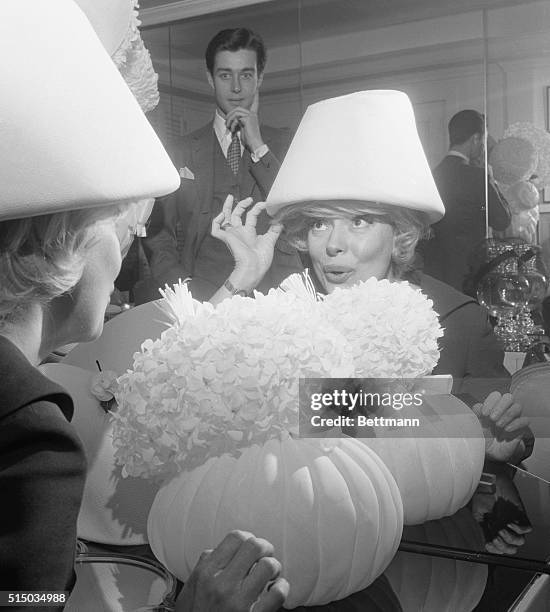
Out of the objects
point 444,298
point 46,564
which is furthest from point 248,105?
point 46,564

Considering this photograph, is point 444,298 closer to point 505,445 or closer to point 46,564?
point 505,445

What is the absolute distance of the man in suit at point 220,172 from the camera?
124cm

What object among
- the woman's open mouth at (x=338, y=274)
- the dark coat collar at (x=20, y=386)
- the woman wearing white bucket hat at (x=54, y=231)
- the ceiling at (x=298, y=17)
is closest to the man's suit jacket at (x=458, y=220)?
the woman's open mouth at (x=338, y=274)

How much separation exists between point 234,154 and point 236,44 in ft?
0.56

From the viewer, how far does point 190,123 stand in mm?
1274

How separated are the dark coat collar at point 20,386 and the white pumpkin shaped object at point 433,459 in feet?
1.64

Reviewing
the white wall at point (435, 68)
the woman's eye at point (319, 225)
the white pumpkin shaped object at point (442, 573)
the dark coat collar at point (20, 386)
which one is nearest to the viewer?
the dark coat collar at point (20, 386)

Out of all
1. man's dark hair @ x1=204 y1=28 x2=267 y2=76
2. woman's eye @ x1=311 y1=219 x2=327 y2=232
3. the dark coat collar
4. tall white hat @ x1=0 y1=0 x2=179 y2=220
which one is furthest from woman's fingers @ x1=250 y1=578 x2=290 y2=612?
man's dark hair @ x1=204 y1=28 x2=267 y2=76

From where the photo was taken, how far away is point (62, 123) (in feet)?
2.63

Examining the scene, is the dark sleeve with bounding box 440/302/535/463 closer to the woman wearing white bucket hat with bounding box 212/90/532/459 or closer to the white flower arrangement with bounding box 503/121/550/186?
the woman wearing white bucket hat with bounding box 212/90/532/459

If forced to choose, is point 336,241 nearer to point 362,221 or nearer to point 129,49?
point 362,221

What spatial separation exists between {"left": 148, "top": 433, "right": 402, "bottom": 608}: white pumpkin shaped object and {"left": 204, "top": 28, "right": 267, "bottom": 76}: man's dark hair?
617 millimetres

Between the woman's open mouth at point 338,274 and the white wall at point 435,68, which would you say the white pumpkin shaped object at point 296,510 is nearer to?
the woman's open mouth at point 338,274

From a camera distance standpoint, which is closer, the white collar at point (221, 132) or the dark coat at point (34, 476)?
the dark coat at point (34, 476)
